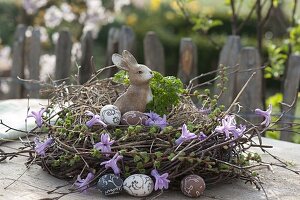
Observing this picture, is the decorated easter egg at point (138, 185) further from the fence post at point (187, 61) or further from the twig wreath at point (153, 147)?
the fence post at point (187, 61)

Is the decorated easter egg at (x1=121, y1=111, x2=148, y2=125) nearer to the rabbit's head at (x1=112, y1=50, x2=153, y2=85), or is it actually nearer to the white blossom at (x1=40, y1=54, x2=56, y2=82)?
the rabbit's head at (x1=112, y1=50, x2=153, y2=85)

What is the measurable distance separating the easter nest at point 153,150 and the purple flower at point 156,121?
0.05 feet

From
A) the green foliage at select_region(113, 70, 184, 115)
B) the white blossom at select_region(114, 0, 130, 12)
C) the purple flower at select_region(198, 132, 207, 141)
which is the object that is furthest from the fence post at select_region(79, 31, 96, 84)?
the white blossom at select_region(114, 0, 130, 12)

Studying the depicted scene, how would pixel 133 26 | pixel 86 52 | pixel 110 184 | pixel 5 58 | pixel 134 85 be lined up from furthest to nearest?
pixel 133 26 → pixel 5 58 → pixel 86 52 → pixel 134 85 → pixel 110 184

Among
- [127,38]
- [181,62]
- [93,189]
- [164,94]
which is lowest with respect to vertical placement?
[93,189]

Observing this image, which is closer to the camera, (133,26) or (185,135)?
(185,135)

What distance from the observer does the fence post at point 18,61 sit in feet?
13.8

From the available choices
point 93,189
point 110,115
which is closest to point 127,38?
point 110,115

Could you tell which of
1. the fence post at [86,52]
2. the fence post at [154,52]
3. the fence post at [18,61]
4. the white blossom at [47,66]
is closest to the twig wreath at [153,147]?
the fence post at [154,52]

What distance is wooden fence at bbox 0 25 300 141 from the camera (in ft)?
10.8

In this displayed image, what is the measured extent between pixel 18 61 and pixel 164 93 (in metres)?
2.52

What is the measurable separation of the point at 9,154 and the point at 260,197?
0.77 m

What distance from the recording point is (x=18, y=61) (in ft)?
14.0

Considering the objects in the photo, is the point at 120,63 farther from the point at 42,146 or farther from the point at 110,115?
the point at 42,146
